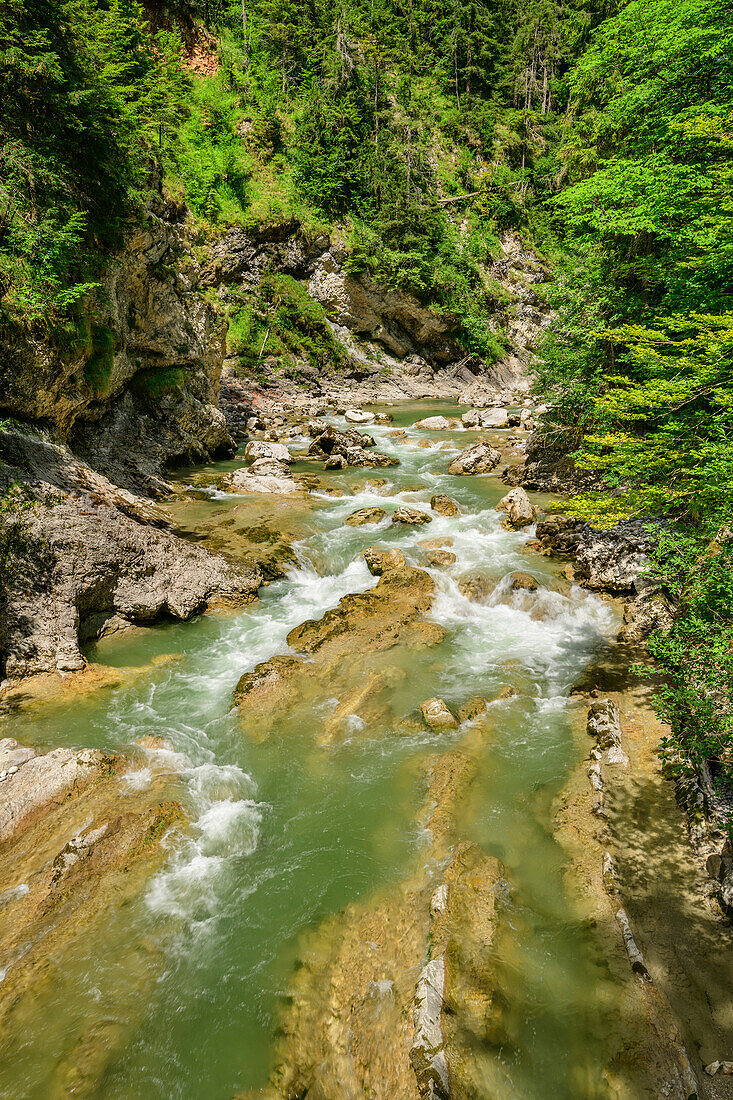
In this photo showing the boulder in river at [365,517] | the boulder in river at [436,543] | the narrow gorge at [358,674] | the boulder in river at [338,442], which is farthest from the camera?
the boulder in river at [338,442]

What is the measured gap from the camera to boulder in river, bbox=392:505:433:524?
14492mm

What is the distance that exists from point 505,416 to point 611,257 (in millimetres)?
16211

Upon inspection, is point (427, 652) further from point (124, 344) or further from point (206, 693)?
point (124, 344)

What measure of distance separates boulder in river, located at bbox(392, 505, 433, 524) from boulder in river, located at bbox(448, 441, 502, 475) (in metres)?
5.46

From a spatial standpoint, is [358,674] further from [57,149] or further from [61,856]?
[57,149]

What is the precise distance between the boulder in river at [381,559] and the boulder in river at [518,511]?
3932 millimetres

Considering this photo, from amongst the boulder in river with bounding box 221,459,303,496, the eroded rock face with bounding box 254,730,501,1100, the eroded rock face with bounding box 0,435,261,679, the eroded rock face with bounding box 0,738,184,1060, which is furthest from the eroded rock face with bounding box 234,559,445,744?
the boulder in river with bounding box 221,459,303,496

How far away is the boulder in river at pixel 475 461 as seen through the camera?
760 inches

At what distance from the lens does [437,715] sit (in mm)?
7297

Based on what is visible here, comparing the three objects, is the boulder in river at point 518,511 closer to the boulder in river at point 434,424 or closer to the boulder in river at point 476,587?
the boulder in river at point 476,587

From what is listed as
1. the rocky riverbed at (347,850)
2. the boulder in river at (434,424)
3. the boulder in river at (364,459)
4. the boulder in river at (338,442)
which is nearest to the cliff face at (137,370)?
the rocky riverbed at (347,850)

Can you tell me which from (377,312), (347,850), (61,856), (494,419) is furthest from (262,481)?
(377,312)

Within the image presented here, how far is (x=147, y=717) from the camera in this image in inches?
293

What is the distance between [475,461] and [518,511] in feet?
19.6
